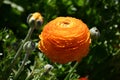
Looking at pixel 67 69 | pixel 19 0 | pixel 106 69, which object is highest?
pixel 19 0

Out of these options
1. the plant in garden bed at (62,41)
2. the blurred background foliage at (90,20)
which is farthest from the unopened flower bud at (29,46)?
the blurred background foliage at (90,20)

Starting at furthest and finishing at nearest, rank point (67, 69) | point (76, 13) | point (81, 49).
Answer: point (76, 13) < point (67, 69) < point (81, 49)

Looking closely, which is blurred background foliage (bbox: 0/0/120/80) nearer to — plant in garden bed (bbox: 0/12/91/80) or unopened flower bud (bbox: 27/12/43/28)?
plant in garden bed (bbox: 0/12/91/80)

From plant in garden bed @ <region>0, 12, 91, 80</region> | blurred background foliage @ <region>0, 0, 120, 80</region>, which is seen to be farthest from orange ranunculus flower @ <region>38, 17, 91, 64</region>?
blurred background foliage @ <region>0, 0, 120, 80</region>

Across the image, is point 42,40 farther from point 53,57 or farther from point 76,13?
point 76,13

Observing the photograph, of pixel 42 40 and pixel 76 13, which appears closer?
pixel 42 40

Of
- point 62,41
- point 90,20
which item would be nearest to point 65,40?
point 62,41

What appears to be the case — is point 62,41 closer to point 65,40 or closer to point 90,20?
point 65,40

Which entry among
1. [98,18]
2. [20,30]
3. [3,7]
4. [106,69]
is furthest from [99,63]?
[3,7]

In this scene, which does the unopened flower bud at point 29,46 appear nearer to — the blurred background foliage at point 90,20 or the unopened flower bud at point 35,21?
the unopened flower bud at point 35,21
